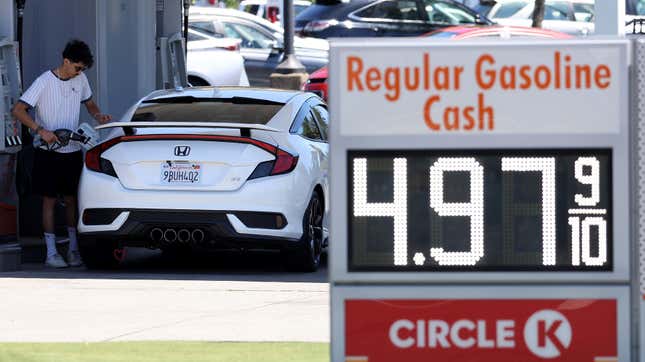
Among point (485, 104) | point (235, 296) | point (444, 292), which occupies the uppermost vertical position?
point (485, 104)

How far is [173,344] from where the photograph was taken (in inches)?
336

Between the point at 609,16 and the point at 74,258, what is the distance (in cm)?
472

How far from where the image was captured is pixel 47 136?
1233 cm

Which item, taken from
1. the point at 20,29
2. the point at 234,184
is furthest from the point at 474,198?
the point at 20,29

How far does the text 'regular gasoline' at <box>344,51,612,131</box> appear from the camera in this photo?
18.4 ft

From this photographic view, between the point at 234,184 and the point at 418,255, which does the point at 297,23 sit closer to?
the point at 234,184

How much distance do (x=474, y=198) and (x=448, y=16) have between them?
2538 centimetres

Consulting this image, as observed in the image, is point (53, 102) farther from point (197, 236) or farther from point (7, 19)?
point (197, 236)

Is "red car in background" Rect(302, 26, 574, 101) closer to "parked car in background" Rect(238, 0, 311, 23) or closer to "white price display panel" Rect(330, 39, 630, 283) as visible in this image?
"parked car in background" Rect(238, 0, 311, 23)

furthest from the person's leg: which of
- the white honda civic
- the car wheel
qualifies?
the white honda civic

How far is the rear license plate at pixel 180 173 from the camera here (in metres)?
11.6

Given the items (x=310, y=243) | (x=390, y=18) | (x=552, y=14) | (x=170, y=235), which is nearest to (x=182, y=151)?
(x=170, y=235)

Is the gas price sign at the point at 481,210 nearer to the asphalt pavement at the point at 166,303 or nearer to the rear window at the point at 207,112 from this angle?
the asphalt pavement at the point at 166,303

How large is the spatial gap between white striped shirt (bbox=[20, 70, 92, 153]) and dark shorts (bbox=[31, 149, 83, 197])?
7cm
